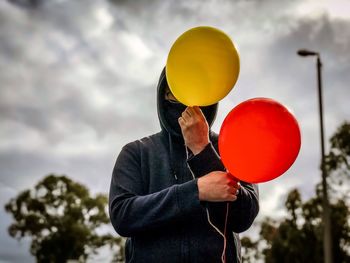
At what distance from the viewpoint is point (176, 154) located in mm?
2531

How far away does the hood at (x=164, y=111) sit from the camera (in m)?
2.60

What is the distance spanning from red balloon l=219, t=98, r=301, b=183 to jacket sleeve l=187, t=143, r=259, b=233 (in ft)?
0.25

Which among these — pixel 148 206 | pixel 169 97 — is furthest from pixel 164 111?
pixel 148 206

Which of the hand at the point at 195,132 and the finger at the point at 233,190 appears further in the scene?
the hand at the point at 195,132

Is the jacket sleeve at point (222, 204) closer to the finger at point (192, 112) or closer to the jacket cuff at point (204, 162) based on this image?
the jacket cuff at point (204, 162)

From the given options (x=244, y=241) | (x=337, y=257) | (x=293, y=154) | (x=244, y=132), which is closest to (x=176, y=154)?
(x=244, y=132)

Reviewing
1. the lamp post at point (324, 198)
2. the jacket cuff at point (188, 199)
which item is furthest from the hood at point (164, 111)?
the lamp post at point (324, 198)

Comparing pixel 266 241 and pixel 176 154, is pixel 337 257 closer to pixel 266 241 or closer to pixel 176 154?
pixel 266 241

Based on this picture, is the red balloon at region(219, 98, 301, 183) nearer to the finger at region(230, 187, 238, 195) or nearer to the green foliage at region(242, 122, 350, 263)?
the finger at region(230, 187, 238, 195)

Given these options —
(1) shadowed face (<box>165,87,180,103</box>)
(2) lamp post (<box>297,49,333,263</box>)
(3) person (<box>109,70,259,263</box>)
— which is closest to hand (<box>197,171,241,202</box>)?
(3) person (<box>109,70,259,263</box>)

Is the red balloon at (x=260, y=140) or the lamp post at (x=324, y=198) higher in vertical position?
the lamp post at (x=324, y=198)

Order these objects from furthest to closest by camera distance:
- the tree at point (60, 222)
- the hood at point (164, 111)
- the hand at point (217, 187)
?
1. the tree at point (60, 222)
2. the hood at point (164, 111)
3. the hand at point (217, 187)

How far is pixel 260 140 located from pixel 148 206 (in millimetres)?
643

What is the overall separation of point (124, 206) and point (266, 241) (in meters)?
28.8
